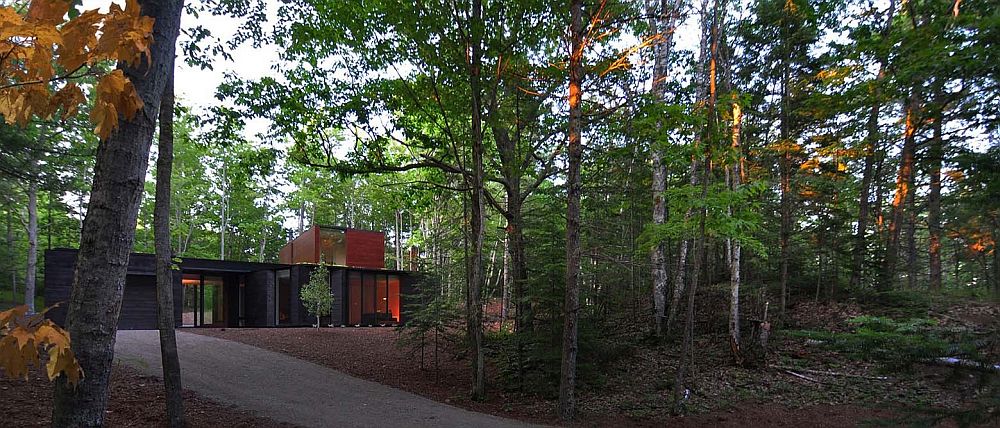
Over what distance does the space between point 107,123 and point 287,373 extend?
9.91 metres

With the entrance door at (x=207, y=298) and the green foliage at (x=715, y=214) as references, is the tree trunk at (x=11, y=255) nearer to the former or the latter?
the entrance door at (x=207, y=298)

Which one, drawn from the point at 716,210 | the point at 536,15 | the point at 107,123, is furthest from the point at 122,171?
the point at 536,15

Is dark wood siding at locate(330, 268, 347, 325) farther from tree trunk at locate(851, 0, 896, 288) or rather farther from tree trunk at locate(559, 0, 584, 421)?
tree trunk at locate(851, 0, 896, 288)

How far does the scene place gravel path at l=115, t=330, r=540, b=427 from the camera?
762 cm

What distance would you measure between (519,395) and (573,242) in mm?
3847

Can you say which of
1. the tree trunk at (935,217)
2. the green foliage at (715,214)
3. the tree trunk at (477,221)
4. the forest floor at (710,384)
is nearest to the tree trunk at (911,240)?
the tree trunk at (935,217)

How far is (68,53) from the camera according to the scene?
5.97 feet

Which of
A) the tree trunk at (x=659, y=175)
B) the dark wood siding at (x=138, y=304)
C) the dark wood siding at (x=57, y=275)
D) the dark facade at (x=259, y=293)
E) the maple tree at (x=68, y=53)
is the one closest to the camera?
the maple tree at (x=68, y=53)

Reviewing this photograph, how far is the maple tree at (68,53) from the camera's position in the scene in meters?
1.76

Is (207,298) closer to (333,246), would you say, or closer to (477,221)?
(333,246)

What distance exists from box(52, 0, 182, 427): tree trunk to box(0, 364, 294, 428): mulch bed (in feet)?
13.9

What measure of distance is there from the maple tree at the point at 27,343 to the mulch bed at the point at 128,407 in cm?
527

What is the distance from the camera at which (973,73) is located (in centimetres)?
686

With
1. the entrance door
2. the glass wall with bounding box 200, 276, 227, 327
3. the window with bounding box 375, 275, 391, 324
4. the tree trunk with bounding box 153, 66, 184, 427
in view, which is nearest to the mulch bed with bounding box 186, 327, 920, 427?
the tree trunk with bounding box 153, 66, 184, 427
